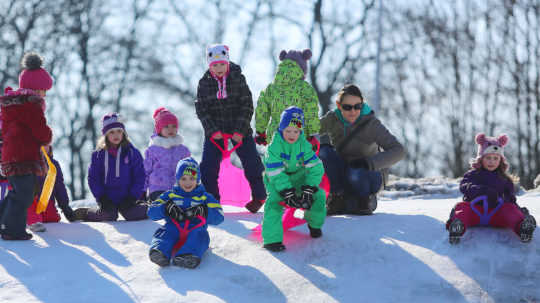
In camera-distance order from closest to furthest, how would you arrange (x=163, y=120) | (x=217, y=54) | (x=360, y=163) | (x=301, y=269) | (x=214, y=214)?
(x=301, y=269), (x=214, y=214), (x=360, y=163), (x=217, y=54), (x=163, y=120)

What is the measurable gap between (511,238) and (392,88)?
729 inches

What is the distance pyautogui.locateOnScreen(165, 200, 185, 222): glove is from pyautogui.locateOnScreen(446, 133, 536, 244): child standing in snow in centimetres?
208

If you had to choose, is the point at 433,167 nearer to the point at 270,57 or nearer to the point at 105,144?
the point at 270,57

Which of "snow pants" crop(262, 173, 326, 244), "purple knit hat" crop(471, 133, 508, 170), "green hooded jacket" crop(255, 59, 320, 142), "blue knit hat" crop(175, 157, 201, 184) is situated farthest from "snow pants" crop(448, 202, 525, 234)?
"blue knit hat" crop(175, 157, 201, 184)

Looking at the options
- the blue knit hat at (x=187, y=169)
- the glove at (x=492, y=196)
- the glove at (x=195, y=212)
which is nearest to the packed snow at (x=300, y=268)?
the glove at (x=492, y=196)

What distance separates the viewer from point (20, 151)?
5.19m

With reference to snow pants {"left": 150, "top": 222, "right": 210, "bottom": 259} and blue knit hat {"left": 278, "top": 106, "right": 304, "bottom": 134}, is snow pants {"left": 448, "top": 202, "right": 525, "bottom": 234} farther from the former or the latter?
snow pants {"left": 150, "top": 222, "right": 210, "bottom": 259}

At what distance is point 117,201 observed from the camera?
6.14 m

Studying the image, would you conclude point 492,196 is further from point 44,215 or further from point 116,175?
point 44,215

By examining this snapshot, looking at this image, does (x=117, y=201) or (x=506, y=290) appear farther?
(x=117, y=201)

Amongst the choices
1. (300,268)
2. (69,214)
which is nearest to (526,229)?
(300,268)

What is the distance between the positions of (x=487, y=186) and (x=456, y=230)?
1.52 feet

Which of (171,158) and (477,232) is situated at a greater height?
(171,158)

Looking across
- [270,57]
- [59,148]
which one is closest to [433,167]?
[270,57]
